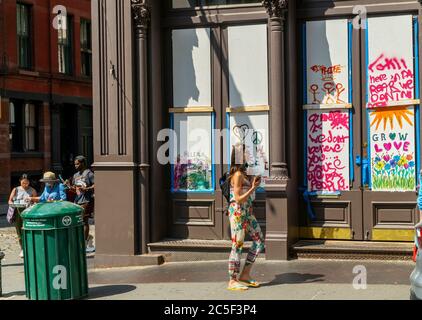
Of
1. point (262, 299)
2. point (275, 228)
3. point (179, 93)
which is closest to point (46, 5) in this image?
point (179, 93)

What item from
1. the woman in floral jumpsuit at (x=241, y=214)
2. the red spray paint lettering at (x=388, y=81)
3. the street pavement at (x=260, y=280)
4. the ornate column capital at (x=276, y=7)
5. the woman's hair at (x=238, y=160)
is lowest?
the street pavement at (x=260, y=280)

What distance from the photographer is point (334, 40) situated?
1024 cm

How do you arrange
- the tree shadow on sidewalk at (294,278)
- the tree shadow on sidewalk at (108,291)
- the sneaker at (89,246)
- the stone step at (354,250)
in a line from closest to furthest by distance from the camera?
the tree shadow on sidewalk at (108,291) < the tree shadow on sidewalk at (294,278) < the stone step at (354,250) < the sneaker at (89,246)

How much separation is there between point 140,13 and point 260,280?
458cm

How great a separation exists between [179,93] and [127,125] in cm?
104

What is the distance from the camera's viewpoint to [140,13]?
1055 centimetres

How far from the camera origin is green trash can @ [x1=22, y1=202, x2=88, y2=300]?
25.9 ft

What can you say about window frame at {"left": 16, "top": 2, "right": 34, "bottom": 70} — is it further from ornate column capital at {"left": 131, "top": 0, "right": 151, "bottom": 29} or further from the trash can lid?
the trash can lid

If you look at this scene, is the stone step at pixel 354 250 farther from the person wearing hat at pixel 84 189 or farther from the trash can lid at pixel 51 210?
the person wearing hat at pixel 84 189

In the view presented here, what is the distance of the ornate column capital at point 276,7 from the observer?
1003cm

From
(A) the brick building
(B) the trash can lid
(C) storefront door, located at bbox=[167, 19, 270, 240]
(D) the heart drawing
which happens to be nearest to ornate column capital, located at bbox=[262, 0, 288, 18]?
(C) storefront door, located at bbox=[167, 19, 270, 240]

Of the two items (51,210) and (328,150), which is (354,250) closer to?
(328,150)

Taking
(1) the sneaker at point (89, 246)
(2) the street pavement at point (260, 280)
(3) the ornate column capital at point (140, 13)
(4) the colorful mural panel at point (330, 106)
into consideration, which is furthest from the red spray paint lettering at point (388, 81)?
(1) the sneaker at point (89, 246)
